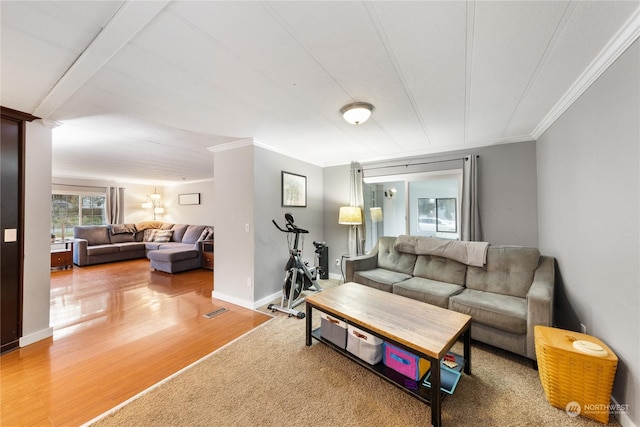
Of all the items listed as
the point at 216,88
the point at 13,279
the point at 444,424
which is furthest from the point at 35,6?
the point at 444,424

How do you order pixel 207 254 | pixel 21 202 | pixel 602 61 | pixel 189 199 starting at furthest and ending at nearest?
pixel 189 199 < pixel 207 254 < pixel 21 202 < pixel 602 61

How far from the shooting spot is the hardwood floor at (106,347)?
1681mm

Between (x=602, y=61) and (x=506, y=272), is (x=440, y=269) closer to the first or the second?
(x=506, y=272)

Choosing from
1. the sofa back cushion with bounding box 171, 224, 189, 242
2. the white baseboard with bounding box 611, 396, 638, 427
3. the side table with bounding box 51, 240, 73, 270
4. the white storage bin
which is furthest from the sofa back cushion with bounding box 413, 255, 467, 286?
the side table with bounding box 51, 240, 73, 270

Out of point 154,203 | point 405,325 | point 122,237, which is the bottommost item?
point 405,325

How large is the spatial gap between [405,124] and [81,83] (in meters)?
2.97

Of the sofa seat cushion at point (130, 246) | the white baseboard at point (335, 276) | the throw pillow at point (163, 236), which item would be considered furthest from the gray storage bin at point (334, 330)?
the sofa seat cushion at point (130, 246)

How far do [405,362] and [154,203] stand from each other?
9.18 meters

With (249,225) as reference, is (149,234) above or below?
below

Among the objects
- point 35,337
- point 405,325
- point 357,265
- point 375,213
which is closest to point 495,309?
point 405,325

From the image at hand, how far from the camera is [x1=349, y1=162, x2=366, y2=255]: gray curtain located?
14.4ft

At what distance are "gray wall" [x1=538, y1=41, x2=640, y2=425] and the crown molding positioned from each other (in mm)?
40

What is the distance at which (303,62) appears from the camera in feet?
5.21

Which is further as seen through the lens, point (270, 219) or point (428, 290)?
point (270, 219)
